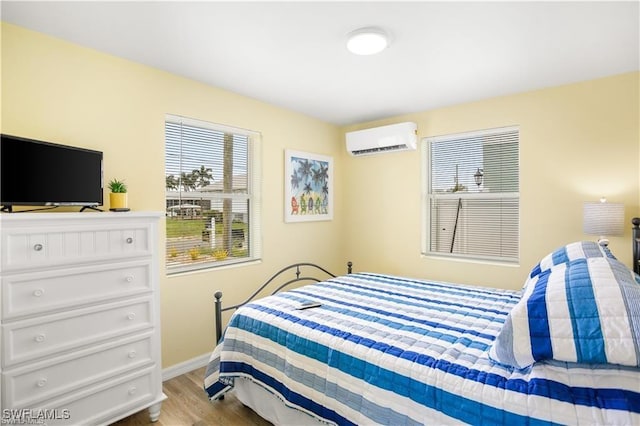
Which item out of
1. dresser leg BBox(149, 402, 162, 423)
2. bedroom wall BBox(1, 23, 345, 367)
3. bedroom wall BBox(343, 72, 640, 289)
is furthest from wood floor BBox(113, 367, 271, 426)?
bedroom wall BBox(343, 72, 640, 289)

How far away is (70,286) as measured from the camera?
1.87m

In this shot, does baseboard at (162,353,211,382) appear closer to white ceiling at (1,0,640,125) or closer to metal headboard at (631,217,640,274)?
white ceiling at (1,0,640,125)

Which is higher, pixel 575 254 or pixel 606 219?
pixel 606 219

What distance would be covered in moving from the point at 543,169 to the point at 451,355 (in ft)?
7.63

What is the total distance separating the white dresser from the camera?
1.69m

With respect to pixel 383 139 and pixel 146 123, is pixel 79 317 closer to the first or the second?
pixel 146 123

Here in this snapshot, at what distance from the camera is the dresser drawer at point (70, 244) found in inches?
66.6

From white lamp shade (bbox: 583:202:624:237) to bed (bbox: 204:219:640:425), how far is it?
0.64ft

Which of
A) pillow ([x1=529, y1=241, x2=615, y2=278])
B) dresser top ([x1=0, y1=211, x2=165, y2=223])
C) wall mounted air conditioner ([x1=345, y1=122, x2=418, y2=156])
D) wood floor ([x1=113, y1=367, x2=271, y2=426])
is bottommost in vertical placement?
wood floor ([x1=113, y1=367, x2=271, y2=426])

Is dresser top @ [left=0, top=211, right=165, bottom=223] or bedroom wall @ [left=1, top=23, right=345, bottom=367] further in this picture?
bedroom wall @ [left=1, top=23, right=345, bottom=367]

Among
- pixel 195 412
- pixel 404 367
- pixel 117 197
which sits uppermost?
pixel 117 197

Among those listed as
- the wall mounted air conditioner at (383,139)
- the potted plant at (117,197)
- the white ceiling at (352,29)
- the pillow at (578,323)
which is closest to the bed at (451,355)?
the pillow at (578,323)

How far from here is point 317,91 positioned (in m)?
3.18

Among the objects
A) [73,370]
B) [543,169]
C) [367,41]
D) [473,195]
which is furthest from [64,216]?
[543,169]
